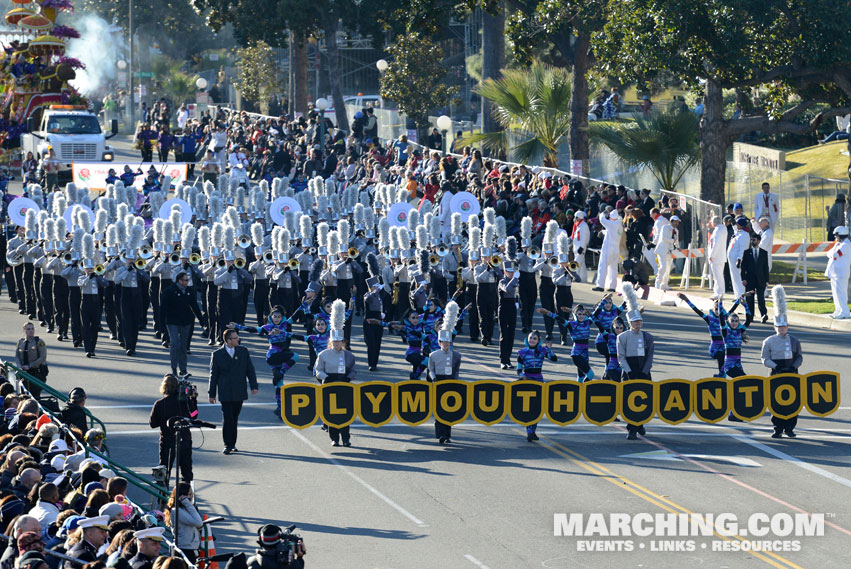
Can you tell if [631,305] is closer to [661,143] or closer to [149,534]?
[149,534]

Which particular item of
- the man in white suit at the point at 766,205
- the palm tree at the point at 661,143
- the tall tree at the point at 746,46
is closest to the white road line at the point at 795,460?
the tall tree at the point at 746,46

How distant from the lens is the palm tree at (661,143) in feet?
110

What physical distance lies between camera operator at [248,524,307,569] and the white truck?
3686 cm

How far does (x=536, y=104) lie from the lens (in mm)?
38438

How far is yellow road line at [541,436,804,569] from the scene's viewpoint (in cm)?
1409

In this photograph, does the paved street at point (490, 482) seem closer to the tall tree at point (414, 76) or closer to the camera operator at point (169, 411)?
the camera operator at point (169, 411)

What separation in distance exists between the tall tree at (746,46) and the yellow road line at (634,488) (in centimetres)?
1250

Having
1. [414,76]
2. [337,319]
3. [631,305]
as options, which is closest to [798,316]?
[631,305]

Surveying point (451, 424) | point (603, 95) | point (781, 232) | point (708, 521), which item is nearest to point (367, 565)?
point (708, 521)

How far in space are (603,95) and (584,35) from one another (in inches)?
604

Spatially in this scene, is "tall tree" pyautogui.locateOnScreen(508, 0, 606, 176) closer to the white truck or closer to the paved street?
the paved street

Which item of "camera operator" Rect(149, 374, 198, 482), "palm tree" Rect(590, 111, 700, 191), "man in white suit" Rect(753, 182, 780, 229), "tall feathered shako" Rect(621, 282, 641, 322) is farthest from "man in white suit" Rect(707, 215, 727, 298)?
"camera operator" Rect(149, 374, 198, 482)

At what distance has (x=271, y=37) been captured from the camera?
53.1m

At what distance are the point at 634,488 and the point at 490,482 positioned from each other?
1.68 meters
